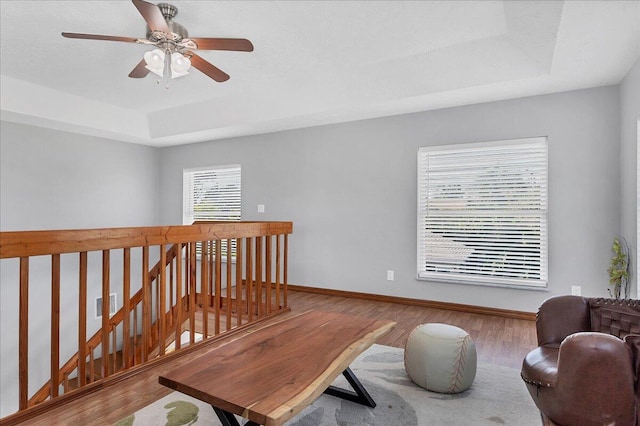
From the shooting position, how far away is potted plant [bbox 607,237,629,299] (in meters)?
3.23

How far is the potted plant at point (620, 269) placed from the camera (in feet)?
10.6

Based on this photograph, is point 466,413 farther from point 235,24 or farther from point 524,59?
point 235,24

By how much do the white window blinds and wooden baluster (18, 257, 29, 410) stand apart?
13.8ft

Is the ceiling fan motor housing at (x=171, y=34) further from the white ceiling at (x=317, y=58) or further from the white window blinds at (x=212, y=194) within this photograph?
the white window blinds at (x=212, y=194)

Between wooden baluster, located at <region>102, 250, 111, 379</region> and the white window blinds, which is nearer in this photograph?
wooden baluster, located at <region>102, 250, 111, 379</region>

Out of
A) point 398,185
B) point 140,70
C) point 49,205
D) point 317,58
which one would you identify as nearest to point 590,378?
point 317,58

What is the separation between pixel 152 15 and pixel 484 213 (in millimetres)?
3719

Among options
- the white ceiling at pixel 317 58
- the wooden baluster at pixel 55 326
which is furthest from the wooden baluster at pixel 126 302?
the white ceiling at pixel 317 58

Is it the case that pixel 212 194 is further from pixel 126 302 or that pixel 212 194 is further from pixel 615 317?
pixel 615 317

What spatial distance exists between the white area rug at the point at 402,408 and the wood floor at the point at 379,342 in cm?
16

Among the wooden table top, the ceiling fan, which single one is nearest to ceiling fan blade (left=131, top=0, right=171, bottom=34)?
the ceiling fan

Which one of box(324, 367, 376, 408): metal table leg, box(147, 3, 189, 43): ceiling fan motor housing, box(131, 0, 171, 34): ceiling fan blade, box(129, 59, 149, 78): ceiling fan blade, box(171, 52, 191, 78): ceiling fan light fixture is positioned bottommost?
box(324, 367, 376, 408): metal table leg

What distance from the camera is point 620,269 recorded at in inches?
130

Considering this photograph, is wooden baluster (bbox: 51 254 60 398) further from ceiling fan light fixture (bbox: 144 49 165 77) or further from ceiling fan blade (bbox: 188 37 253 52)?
ceiling fan blade (bbox: 188 37 253 52)
